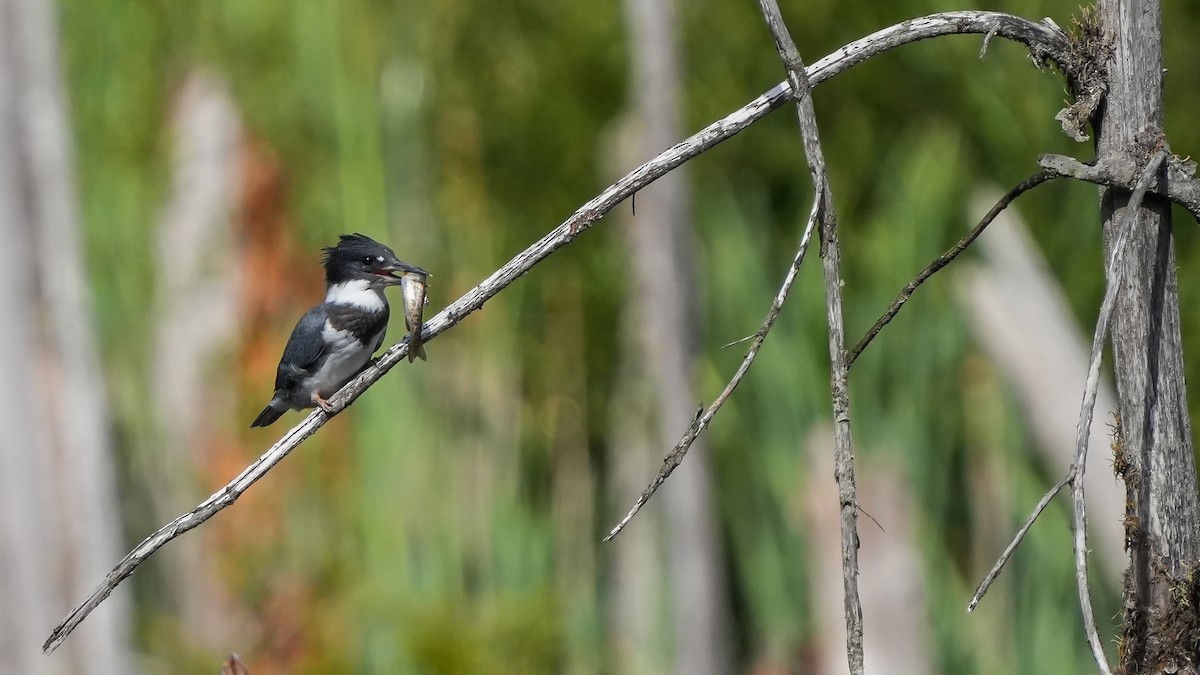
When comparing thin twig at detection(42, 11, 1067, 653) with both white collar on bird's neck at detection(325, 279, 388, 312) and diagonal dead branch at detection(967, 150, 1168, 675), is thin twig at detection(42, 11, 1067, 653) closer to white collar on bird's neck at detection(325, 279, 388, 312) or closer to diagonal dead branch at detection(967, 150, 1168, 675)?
diagonal dead branch at detection(967, 150, 1168, 675)

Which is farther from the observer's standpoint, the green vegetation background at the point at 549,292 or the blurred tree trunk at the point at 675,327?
the green vegetation background at the point at 549,292

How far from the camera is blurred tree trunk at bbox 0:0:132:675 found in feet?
19.8

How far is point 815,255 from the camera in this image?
19.7ft

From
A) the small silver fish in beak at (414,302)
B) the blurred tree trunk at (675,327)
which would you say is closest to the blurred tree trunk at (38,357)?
the blurred tree trunk at (675,327)

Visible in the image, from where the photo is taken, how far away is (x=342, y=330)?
10.4 feet

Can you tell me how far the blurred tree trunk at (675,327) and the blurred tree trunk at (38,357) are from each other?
2.59 meters

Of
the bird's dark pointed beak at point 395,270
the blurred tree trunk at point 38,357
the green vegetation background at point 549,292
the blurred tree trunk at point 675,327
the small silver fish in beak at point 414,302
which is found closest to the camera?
the small silver fish in beak at point 414,302

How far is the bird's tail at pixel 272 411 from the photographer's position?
335 cm

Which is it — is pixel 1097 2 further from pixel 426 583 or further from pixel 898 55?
pixel 426 583

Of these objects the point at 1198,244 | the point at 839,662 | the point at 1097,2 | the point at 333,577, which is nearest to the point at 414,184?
the point at 333,577

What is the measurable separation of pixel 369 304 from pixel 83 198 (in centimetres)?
478

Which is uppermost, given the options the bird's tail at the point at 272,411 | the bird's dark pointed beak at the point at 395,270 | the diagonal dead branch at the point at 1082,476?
the bird's dark pointed beak at the point at 395,270

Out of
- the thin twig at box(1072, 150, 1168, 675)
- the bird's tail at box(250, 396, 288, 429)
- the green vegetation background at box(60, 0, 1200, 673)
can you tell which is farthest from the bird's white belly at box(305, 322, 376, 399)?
the green vegetation background at box(60, 0, 1200, 673)

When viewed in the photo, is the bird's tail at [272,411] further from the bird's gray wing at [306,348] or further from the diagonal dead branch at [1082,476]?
the diagonal dead branch at [1082,476]
